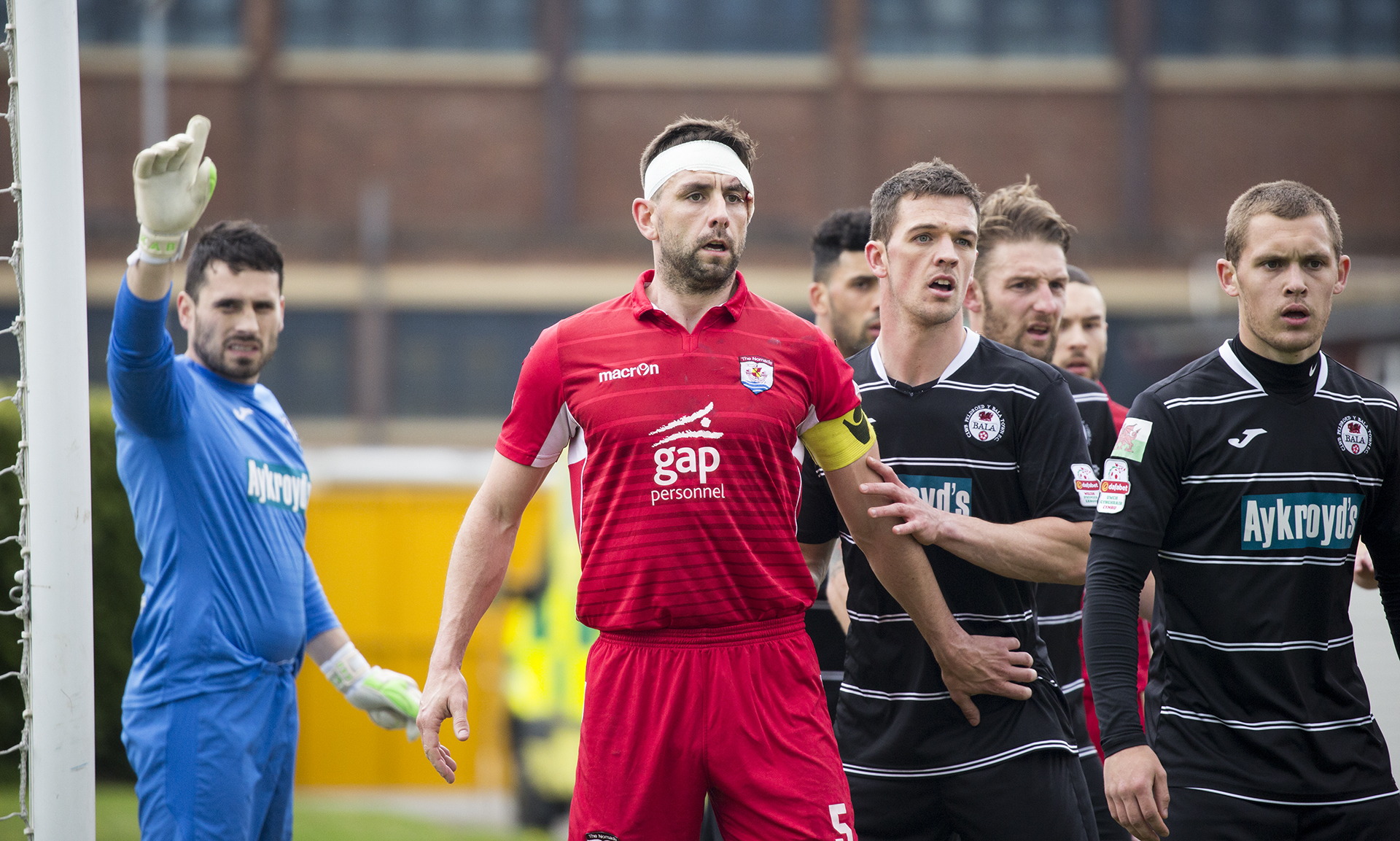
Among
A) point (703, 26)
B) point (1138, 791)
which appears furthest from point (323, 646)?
point (703, 26)

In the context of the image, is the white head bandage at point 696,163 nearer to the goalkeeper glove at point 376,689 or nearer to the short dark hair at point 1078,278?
the goalkeeper glove at point 376,689

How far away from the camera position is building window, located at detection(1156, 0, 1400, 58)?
24.5 meters

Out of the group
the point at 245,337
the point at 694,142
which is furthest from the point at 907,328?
the point at 245,337

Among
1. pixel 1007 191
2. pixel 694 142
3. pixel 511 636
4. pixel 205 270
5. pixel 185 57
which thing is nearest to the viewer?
pixel 694 142

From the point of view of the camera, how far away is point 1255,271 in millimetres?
3584

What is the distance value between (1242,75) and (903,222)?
23.3 m

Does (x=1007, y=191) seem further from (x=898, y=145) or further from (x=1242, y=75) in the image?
(x=1242, y=75)

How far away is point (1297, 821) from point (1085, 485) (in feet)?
3.45

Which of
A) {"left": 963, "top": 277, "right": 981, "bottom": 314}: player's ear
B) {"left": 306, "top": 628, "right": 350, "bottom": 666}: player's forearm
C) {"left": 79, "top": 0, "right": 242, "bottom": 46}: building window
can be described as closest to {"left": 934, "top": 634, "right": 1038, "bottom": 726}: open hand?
{"left": 963, "top": 277, "right": 981, "bottom": 314}: player's ear

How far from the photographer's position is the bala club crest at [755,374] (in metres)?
3.41

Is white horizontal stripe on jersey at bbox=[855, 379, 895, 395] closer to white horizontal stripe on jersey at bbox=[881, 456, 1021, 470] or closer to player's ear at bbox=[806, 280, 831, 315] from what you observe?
white horizontal stripe on jersey at bbox=[881, 456, 1021, 470]

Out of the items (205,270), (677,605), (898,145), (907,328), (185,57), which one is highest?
(185,57)

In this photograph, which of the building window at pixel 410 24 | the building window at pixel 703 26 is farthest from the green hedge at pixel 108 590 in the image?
the building window at pixel 703 26

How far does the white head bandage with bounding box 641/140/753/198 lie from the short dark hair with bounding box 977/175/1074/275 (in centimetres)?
157
